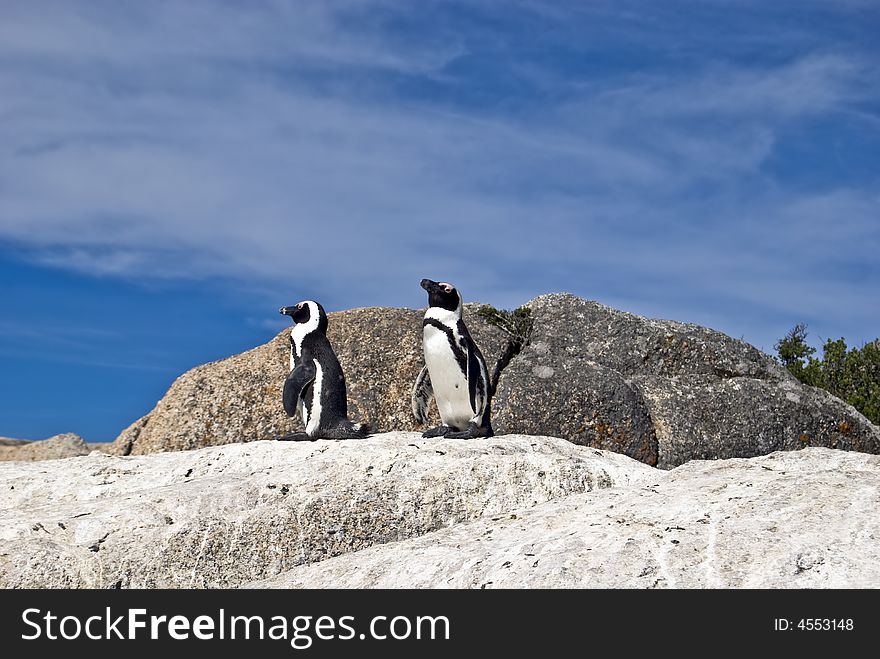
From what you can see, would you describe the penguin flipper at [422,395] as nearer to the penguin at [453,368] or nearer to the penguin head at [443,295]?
the penguin at [453,368]

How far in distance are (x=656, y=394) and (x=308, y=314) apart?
20.7ft

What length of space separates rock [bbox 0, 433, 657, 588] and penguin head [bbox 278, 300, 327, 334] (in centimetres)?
199

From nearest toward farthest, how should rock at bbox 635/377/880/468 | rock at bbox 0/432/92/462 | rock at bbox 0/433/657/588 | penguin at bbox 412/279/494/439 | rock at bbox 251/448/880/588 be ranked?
rock at bbox 251/448/880/588
rock at bbox 0/433/657/588
penguin at bbox 412/279/494/439
rock at bbox 635/377/880/468
rock at bbox 0/432/92/462

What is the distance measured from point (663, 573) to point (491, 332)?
1019cm

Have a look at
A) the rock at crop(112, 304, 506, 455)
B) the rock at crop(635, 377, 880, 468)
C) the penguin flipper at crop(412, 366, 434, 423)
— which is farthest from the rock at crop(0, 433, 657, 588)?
the rock at crop(635, 377, 880, 468)

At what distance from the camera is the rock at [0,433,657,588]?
7844mm

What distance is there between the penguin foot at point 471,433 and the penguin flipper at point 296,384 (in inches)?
71.3

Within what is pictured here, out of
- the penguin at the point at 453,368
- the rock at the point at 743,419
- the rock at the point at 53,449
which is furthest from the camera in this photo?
the rock at the point at 53,449

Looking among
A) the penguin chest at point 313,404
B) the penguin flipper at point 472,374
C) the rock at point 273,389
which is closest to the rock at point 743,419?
the rock at point 273,389

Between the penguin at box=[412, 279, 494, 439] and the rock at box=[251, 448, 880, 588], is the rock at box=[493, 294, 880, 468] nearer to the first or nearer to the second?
the penguin at box=[412, 279, 494, 439]

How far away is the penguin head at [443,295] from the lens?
11133mm

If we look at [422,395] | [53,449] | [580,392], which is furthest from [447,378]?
[53,449]
